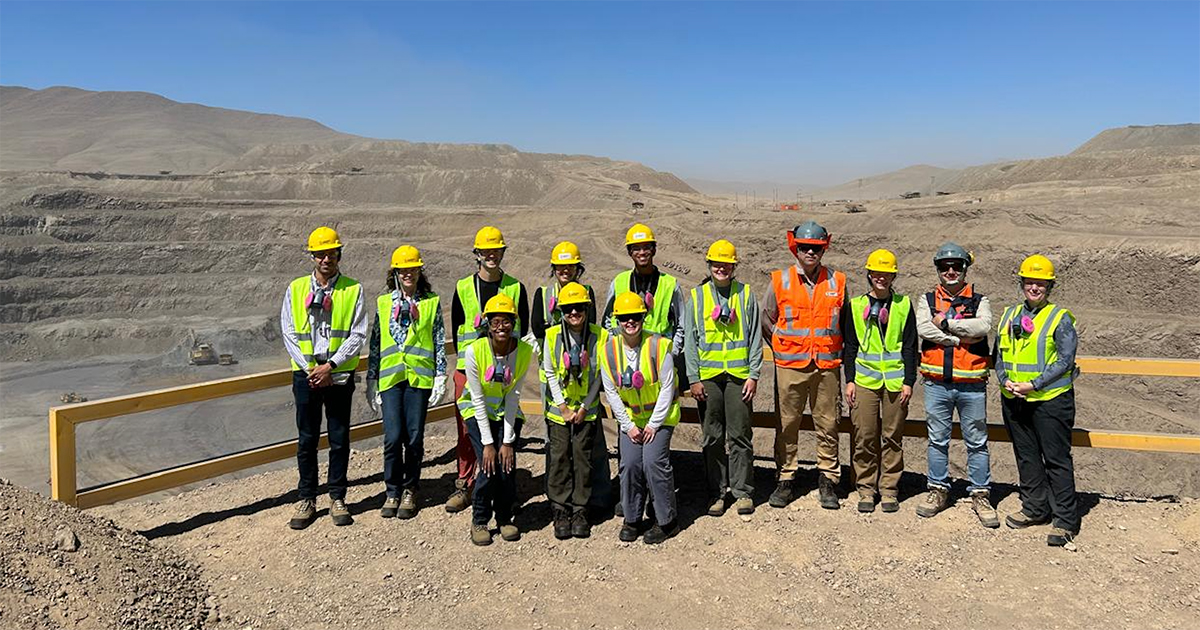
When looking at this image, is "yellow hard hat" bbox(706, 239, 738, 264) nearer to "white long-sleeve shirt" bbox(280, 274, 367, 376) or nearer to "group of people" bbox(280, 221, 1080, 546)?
"group of people" bbox(280, 221, 1080, 546)

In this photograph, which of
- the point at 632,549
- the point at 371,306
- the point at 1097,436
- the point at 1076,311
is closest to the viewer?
the point at 632,549

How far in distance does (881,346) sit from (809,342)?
534 mm

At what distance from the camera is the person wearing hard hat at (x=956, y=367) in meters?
5.23

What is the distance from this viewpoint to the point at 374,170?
6656 centimetres

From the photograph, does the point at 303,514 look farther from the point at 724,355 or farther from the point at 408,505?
the point at 724,355

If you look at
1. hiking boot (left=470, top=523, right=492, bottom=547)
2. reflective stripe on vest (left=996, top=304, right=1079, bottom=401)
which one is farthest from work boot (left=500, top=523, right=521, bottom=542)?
reflective stripe on vest (left=996, top=304, right=1079, bottom=401)

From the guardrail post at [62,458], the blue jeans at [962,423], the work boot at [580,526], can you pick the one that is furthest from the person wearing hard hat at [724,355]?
the guardrail post at [62,458]

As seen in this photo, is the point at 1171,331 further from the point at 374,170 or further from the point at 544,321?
the point at 374,170

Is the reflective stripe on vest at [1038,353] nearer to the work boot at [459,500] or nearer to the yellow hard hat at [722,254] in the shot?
the yellow hard hat at [722,254]

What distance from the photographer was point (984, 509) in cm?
542

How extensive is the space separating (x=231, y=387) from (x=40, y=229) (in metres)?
38.2

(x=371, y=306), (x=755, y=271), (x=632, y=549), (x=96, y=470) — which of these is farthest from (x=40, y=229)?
(x=632, y=549)

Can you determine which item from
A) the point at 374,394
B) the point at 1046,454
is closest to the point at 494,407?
the point at 374,394

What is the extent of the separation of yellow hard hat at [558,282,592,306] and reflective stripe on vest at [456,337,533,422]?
1.78 feet
